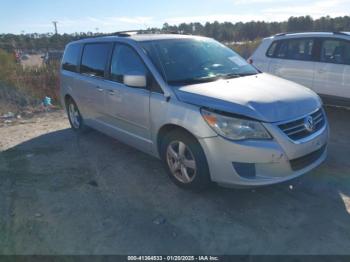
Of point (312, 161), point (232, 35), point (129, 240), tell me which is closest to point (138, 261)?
point (129, 240)

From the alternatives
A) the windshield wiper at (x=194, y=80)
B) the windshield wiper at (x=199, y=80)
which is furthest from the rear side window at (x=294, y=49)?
the windshield wiper at (x=194, y=80)

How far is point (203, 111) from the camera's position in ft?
11.4

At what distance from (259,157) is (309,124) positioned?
0.75 meters

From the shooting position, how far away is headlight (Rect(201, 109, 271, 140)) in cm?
330

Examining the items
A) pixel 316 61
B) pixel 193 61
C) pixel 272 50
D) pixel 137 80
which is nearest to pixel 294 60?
pixel 316 61

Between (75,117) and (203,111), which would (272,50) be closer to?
(75,117)

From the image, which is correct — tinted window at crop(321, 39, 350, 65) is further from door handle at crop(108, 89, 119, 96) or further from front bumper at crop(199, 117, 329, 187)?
door handle at crop(108, 89, 119, 96)

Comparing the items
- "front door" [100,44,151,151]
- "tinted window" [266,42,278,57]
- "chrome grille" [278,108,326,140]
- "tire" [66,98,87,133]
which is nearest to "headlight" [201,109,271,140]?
"chrome grille" [278,108,326,140]

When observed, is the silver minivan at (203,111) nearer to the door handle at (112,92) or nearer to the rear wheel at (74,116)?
the door handle at (112,92)

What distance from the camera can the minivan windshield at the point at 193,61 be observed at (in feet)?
13.4

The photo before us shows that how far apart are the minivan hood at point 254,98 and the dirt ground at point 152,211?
39.1 inches

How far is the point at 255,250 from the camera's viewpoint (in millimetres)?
2986

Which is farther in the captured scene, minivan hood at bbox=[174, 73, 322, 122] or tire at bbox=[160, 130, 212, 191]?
tire at bbox=[160, 130, 212, 191]

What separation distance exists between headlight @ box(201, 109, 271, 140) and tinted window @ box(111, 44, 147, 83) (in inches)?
52.0
